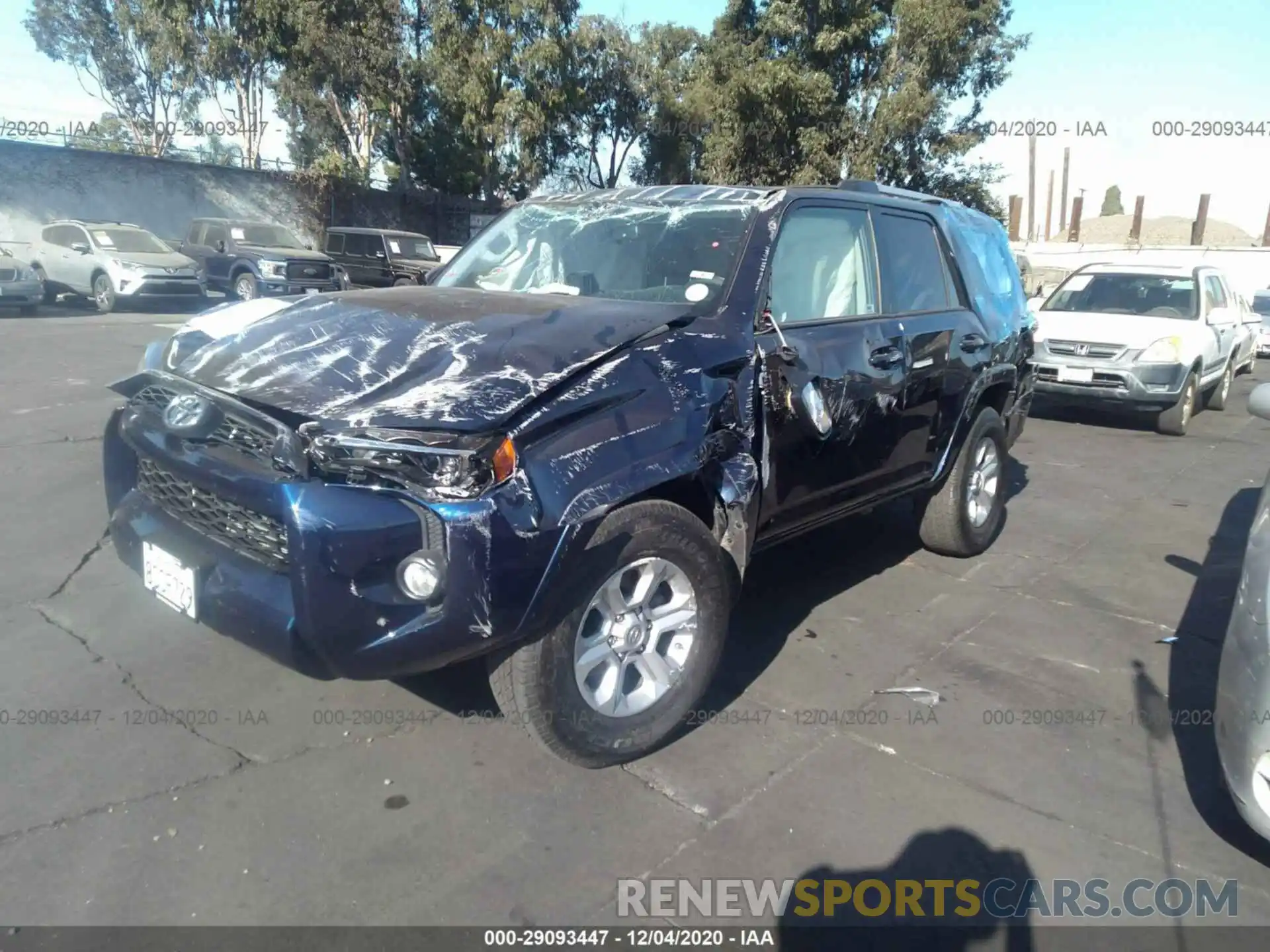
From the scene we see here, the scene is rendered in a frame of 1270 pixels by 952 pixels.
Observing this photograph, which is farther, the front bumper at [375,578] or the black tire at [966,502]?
the black tire at [966,502]

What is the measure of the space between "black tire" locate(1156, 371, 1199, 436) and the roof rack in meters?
5.92

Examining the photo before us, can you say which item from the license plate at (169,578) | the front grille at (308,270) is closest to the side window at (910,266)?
the license plate at (169,578)

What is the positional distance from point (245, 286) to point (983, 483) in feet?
56.8

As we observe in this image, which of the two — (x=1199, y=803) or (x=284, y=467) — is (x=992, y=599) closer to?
(x=1199, y=803)

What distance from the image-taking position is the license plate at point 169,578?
118 inches

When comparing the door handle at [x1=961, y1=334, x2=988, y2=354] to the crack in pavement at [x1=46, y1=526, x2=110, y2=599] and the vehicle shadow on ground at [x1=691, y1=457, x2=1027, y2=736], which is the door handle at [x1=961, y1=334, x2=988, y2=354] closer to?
the vehicle shadow on ground at [x1=691, y1=457, x2=1027, y2=736]

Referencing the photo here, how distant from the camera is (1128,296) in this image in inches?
431

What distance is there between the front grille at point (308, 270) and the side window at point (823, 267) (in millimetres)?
16465

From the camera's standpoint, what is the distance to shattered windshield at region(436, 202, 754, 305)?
387 centimetres

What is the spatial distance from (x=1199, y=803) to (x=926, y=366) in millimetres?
2208

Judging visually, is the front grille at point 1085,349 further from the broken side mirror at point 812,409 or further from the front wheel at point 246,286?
the front wheel at point 246,286

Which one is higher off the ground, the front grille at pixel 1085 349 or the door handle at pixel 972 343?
the door handle at pixel 972 343

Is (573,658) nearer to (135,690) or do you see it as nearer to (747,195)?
(135,690)

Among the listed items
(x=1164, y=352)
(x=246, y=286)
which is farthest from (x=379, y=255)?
(x=1164, y=352)
